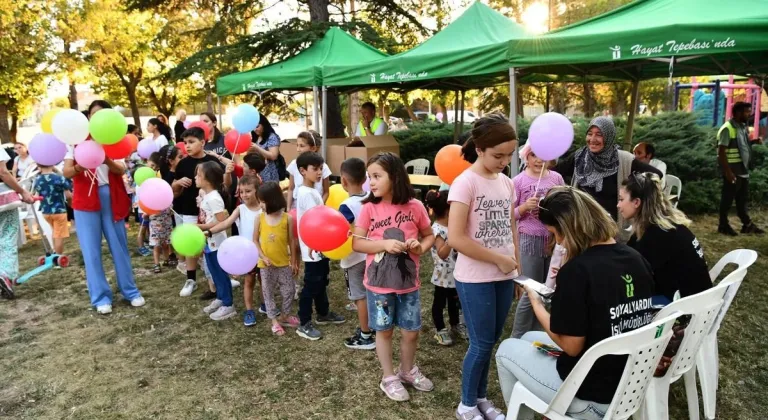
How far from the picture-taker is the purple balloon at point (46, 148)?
4.09 meters

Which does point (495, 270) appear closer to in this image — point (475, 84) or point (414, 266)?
point (414, 266)

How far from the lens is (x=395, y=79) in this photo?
7000mm

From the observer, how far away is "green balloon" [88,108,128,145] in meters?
3.94

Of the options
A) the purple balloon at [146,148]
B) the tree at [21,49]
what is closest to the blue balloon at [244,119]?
the purple balloon at [146,148]

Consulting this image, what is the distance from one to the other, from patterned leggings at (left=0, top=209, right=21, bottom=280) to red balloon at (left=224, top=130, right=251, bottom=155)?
2268 millimetres

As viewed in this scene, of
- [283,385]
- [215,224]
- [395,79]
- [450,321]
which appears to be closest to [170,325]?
[215,224]

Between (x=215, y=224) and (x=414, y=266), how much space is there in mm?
2042

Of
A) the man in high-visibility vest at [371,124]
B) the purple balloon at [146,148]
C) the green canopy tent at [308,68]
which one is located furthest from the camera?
the man in high-visibility vest at [371,124]

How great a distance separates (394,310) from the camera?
2.90 meters

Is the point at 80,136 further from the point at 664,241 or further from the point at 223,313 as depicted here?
the point at 664,241

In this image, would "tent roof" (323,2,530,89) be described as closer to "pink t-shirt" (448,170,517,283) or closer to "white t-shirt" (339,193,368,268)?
"white t-shirt" (339,193,368,268)

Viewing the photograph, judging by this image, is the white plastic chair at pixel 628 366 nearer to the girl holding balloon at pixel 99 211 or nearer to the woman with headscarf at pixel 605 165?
the woman with headscarf at pixel 605 165

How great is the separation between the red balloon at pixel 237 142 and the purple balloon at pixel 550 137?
298 cm

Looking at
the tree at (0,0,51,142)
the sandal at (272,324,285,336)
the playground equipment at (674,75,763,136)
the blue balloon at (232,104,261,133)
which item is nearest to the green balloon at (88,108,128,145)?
the blue balloon at (232,104,261,133)
